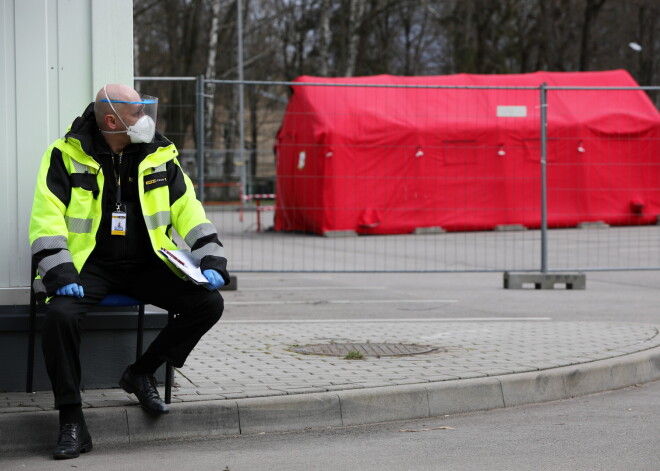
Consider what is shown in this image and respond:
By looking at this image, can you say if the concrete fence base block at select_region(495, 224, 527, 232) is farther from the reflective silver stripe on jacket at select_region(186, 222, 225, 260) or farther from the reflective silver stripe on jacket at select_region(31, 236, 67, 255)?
the reflective silver stripe on jacket at select_region(31, 236, 67, 255)

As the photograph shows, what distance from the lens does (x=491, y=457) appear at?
5.07 metres

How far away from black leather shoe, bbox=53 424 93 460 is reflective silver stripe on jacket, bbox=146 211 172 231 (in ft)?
3.29

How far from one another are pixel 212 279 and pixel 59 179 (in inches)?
33.6

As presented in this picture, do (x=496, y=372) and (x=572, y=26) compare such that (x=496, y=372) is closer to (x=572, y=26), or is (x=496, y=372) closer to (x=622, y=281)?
(x=622, y=281)

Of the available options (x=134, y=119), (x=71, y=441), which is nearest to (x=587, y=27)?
(x=134, y=119)

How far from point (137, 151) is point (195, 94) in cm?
677

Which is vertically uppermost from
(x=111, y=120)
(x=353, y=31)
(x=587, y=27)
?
(x=353, y=31)

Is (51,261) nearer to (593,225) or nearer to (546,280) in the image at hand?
(546,280)

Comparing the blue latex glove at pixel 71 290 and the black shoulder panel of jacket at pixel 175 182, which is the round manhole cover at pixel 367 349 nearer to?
the black shoulder panel of jacket at pixel 175 182

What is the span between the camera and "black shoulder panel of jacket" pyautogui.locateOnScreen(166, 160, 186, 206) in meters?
5.58

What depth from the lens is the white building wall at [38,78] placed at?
239 inches

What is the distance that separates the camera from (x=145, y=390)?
214 inches

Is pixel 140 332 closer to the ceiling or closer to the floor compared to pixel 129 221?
closer to the floor

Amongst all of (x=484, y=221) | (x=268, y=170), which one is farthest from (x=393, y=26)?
(x=484, y=221)
